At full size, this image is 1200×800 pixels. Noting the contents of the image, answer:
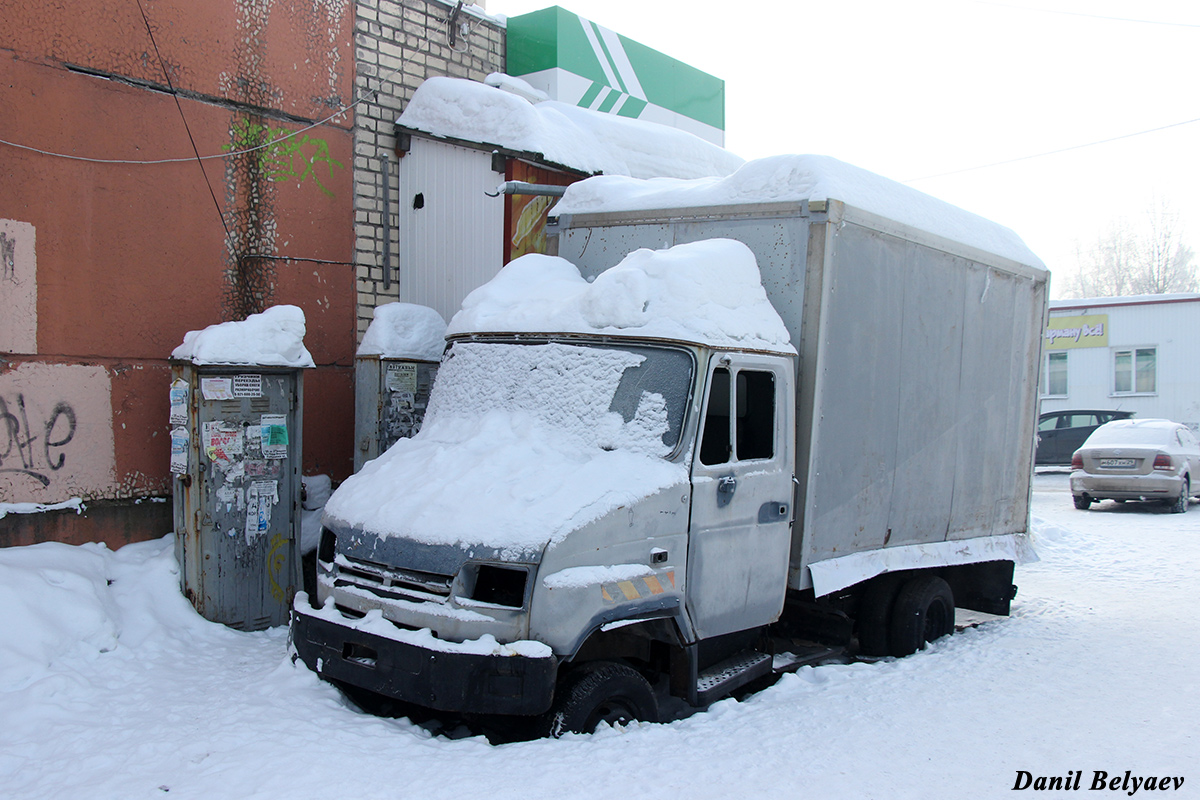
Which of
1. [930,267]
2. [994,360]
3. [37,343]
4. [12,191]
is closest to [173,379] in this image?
[37,343]

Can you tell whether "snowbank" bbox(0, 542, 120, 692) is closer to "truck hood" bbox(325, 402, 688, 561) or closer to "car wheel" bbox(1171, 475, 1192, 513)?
"truck hood" bbox(325, 402, 688, 561)

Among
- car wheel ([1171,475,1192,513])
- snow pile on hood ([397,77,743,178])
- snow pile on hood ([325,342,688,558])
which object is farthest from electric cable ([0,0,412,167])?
car wheel ([1171,475,1192,513])

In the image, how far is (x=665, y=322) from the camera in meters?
4.84

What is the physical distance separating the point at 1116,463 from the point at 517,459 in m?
13.9

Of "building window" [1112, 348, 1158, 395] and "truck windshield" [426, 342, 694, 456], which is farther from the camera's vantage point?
"building window" [1112, 348, 1158, 395]

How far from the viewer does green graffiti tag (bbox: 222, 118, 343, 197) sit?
7832 mm

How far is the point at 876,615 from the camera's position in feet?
21.1

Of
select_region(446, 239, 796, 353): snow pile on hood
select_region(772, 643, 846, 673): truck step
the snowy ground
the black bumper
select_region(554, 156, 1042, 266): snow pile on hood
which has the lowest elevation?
select_region(772, 643, 846, 673): truck step

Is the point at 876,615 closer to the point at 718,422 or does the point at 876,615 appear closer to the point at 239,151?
the point at 718,422

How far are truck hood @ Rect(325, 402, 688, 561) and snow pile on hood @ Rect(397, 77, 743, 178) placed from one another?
5.26 m

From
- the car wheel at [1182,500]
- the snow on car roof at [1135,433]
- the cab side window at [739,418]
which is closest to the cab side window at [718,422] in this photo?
the cab side window at [739,418]

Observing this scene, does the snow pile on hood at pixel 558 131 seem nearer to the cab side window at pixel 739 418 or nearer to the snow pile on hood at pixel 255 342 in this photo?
the snow pile on hood at pixel 255 342

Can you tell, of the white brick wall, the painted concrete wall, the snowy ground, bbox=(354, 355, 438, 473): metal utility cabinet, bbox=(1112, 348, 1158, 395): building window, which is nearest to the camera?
the snowy ground

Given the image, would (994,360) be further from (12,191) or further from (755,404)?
(12,191)
